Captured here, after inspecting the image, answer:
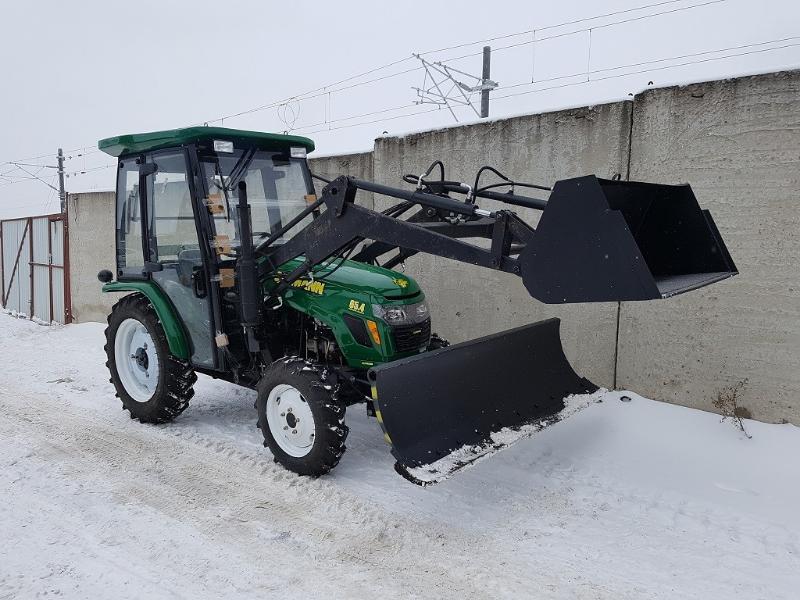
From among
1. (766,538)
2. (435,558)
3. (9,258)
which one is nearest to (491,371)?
(435,558)

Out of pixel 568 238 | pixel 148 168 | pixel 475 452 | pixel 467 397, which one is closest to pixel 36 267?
pixel 148 168

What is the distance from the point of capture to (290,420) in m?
3.86

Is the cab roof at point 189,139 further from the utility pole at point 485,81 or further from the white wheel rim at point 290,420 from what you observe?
the utility pole at point 485,81

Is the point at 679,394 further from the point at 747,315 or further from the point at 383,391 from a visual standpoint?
the point at 383,391

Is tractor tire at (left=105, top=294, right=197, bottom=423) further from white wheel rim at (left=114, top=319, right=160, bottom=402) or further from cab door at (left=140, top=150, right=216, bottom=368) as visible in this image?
cab door at (left=140, top=150, right=216, bottom=368)

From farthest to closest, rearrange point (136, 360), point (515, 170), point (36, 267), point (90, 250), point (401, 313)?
1. point (36, 267)
2. point (90, 250)
3. point (515, 170)
4. point (136, 360)
5. point (401, 313)

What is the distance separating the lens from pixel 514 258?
3.24 metres

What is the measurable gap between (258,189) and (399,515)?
259 cm

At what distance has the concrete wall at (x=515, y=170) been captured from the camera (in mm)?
5031

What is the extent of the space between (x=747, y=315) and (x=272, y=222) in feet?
11.7

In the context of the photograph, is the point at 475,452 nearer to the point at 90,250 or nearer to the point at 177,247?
the point at 177,247

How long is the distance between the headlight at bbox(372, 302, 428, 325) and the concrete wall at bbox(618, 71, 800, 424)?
6.14 ft

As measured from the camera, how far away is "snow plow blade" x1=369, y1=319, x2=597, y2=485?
3.28 m

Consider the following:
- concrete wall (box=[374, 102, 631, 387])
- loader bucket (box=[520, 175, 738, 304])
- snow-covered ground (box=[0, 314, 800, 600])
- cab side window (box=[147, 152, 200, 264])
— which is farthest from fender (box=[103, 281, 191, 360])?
loader bucket (box=[520, 175, 738, 304])
